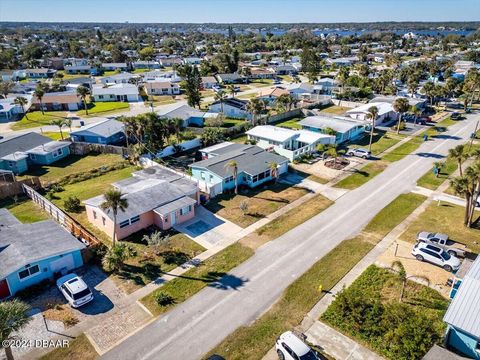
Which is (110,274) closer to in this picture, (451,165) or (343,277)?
(343,277)

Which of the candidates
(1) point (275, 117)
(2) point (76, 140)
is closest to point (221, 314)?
(2) point (76, 140)

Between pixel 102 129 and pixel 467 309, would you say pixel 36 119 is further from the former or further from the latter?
pixel 467 309

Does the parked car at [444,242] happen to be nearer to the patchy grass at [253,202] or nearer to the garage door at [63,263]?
the patchy grass at [253,202]

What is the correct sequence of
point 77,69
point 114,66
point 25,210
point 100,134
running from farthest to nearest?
point 114,66 → point 77,69 → point 100,134 → point 25,210

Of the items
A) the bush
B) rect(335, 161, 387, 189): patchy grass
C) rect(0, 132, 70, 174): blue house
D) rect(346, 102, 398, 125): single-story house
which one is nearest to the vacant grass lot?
rect(335, 161, 387, 189): patchy grass

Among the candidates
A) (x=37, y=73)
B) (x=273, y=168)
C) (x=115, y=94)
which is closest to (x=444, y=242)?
(x=273, y=168)

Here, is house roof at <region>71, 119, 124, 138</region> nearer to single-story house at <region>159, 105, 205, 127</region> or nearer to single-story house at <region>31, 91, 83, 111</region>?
single-story house at <region>159, 105, 205, 127</region>
